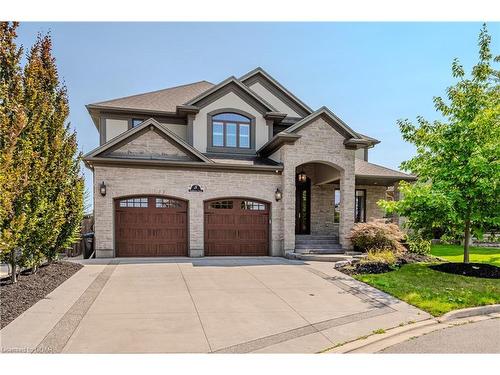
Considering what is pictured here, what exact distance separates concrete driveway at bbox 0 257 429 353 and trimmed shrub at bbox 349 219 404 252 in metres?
4.50

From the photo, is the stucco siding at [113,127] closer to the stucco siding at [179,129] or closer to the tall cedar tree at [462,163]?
the stucco siding at [179,129]

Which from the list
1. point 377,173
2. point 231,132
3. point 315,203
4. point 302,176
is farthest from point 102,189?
point 377,173

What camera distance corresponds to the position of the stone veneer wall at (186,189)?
13.2 m

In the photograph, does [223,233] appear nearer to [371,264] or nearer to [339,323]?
[371,264]

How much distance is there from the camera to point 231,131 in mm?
17188

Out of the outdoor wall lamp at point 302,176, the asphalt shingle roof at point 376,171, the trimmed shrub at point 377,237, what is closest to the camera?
the trimmed shrub at point 377,237

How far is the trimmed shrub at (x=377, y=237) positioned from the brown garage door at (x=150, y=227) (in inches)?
304

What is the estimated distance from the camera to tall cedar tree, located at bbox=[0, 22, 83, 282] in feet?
26.5

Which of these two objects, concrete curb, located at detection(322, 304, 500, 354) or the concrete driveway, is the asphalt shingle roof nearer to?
the concrete driveway

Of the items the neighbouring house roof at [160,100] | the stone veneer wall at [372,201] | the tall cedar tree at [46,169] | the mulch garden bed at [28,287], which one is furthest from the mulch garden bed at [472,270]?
the neighbouring house roof at [160,100]

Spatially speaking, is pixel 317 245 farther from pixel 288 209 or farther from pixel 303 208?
pixel 303 208

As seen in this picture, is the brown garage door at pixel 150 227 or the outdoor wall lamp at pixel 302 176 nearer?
the brown garage door at pixel 150 227

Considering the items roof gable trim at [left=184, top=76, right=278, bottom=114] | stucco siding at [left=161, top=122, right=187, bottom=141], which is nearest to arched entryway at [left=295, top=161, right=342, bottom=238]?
roof gable trim at [left=184, top=76, right=278, bottom=114]
